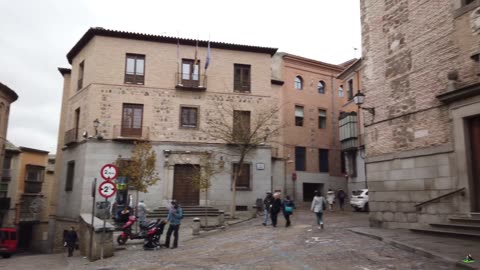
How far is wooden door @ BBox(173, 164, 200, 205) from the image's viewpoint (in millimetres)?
24969

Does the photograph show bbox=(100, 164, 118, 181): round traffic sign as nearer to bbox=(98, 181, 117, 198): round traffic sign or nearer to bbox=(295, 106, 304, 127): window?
Answer: bbox=(98, 181, 117, 198): round traffic sign

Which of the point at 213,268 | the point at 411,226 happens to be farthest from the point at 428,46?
the point at 213,268

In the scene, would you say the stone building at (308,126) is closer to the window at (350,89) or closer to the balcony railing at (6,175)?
the window at (350,89)

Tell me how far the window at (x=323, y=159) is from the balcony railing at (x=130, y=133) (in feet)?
52.4

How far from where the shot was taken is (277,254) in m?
10.6

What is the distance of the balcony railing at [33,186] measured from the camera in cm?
3956

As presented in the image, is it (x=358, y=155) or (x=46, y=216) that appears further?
(x=46, y=216)

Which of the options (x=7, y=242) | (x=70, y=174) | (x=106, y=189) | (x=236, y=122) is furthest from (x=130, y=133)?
(x=106, y=189)

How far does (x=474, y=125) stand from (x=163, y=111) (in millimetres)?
17976

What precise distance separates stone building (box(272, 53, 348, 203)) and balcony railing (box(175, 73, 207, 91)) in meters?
7.49

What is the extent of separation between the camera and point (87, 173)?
23969 mm

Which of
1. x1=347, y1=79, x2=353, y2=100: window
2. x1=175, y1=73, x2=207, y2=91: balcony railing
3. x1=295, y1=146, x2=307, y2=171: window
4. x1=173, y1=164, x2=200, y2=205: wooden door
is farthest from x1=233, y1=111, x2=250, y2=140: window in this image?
x1=347, y1=79, x2=353, y2=100: window

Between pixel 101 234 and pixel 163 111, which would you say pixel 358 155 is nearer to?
pixel 163 111

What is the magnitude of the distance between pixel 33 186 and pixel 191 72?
23.6 metres
